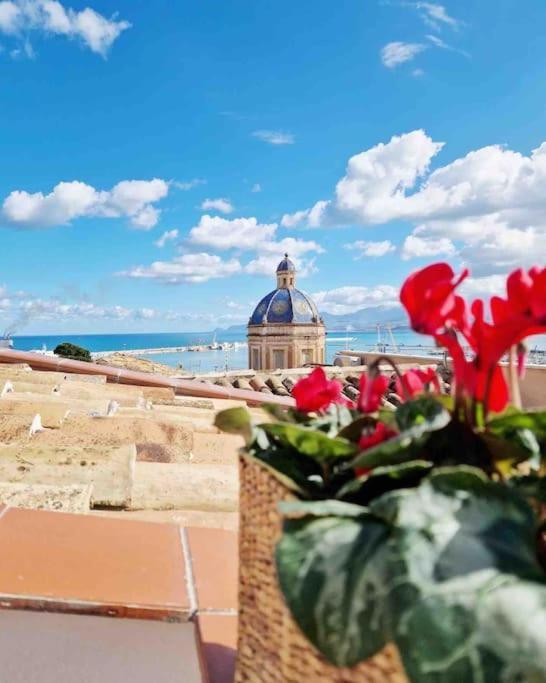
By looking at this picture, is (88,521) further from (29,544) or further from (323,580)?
(323,580)

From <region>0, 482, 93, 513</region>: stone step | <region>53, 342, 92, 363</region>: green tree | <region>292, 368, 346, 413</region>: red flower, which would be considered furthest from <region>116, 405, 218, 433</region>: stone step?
<region>53, 342, 92, 363</region>: green tree

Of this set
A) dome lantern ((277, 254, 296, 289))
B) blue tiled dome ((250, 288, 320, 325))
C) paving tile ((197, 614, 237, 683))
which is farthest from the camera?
dome lantern ((277, 254, 296, 289))

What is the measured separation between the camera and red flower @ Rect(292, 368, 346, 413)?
68 centimetres

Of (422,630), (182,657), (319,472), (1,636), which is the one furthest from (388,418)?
(1,636)

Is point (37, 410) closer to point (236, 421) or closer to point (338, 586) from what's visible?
point (236, 421)

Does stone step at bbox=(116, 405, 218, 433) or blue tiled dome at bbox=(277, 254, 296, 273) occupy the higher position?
blue tiled dome at bbox=(277, 254, 296, 273)

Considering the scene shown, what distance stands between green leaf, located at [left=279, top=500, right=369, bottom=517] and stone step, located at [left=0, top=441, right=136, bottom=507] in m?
1.12

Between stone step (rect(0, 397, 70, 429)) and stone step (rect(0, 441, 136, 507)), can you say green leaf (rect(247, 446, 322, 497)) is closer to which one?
stone step (rect(0, 441, 136, 507))

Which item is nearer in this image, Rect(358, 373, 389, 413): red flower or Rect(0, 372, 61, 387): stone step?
Rect(358, 373, 389, 413): red flower

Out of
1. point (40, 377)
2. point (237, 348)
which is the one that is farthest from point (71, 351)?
point (237, 348)

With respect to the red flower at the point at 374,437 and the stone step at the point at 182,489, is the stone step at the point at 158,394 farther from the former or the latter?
the red flower at the point at 374,437

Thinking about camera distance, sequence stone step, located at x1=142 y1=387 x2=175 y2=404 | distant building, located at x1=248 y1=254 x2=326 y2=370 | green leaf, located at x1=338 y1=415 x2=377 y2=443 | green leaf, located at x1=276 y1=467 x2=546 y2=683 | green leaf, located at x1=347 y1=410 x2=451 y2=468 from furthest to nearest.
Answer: distant building, located at x1=248 y1=254 x2=326 y2=370 → stone step, located at x1=142 y1=387 x2=175 y2=404 → green leaf, located at x1=338 y1=415 x2=377 y2=443 → green leaf, located at x1=347 y1=410 x2=451 y2=468 → green leaf, located at x1=276 y1=467 x2=546 y2=683

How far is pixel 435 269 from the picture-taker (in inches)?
19.7

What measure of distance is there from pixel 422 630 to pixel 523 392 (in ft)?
21.9
